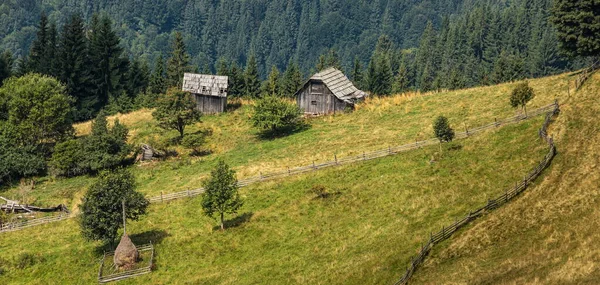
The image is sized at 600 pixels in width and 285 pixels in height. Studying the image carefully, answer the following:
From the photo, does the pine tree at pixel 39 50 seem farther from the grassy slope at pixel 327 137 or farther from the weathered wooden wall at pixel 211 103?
the grassy slope at pixel 327 137

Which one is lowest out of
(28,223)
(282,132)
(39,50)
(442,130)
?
(28,223)

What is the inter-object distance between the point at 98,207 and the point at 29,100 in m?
32.0

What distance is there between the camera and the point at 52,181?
70812mm

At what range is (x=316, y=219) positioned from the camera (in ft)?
170

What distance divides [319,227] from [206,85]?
43.3 meters

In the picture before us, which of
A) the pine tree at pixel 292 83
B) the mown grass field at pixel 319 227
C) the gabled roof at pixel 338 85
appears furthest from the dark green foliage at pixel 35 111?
the pine tree at pixel 292 83

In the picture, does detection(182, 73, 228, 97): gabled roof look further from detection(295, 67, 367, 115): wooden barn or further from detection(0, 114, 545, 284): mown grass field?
detection(0, 114, 545, 284): mown grass field

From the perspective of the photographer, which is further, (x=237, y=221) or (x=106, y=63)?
(x=106, y=63)

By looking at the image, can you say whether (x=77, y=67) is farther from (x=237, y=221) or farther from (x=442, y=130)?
(x=442, y=130)

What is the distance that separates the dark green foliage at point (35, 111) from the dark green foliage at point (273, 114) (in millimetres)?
22120

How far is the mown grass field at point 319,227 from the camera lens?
150 ft

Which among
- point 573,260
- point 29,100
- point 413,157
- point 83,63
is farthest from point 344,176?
point 83,63

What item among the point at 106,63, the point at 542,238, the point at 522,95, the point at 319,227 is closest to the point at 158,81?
the point at 106,63

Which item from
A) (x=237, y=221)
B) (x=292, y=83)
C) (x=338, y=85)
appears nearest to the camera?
(x=237, y=221)
